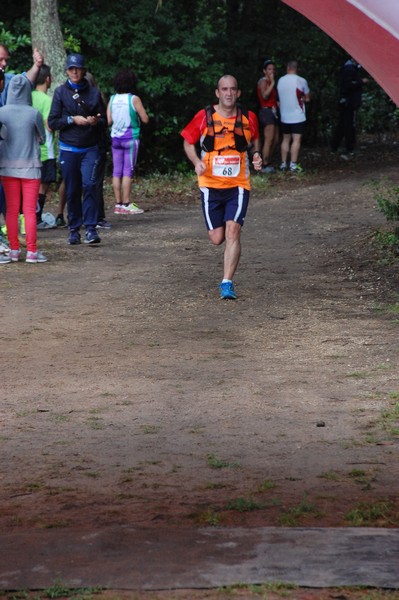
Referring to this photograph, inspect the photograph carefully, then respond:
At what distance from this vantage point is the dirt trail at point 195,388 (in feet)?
18.5

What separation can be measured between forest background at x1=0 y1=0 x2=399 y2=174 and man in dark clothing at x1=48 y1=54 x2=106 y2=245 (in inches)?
232

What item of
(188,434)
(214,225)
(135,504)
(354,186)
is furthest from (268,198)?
(135,504)

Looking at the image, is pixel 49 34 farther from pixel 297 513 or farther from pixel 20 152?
pixel 297 513

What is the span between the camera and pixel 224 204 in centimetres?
1047

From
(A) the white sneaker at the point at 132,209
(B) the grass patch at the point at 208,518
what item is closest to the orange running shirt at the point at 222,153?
(B) the grass patch at the point at 208,518

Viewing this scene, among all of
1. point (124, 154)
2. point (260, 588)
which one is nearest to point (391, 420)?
point (260, 588)

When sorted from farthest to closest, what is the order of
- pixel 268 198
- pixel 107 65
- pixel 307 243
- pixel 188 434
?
pixel 107 65, pixel 268 198, pixel 307 243, pixel 188 434

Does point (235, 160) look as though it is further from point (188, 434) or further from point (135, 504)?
point (135, 504)

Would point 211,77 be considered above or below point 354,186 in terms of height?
above

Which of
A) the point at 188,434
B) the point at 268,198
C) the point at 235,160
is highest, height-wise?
the point at 235,160

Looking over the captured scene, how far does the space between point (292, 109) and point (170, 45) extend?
103 inches

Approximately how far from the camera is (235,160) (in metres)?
10.3

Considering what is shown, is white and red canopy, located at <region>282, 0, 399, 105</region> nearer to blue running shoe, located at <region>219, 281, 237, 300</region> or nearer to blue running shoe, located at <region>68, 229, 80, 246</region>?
blue running shoe, located at <region>219, 281, 237, 300</region>

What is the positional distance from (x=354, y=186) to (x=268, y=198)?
1984 mm
